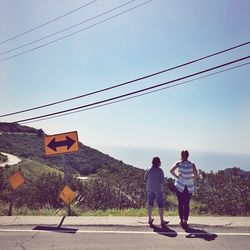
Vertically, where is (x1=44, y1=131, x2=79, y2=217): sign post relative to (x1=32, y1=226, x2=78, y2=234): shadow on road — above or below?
above

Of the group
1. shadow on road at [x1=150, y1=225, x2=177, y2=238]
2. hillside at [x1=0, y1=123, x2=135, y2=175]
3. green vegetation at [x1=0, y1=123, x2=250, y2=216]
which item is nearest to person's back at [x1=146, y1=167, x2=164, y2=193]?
shadow on road at [x1=150, y1=225, x2=177, y2=238]

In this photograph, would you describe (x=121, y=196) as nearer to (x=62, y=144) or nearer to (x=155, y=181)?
(x=62, y=144)

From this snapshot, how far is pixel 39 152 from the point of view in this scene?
185 feet

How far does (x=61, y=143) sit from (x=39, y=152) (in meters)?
46.6

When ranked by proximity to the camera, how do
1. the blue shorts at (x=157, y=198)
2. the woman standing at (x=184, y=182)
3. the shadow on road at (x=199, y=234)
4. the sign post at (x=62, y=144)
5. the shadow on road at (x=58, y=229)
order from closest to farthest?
1. the shadow on road at (x=199, y=234)
2. the shadow on road at (x=58, y=229)
3. the woman standing at (x=184, y=182)
4. the blue shorts at (x=157, y=198)
5. the sign post at (x=62, y=144)

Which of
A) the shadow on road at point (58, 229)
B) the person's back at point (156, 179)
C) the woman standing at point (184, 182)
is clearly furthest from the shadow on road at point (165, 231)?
the shadow on road at point (58, 229)

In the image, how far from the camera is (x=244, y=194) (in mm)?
11969

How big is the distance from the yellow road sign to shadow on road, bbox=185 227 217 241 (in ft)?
14.1

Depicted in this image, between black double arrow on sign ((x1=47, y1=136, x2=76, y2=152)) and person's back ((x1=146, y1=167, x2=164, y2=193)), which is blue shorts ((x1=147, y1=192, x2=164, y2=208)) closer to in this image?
person's back ((x1=146, y1=167, x2=164, y2=193))

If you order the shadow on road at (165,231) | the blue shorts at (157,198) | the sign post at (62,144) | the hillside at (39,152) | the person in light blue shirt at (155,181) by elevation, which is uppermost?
the hillside at (39,152)

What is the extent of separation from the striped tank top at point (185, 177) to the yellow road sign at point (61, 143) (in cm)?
Answer: 345

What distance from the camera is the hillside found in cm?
4808

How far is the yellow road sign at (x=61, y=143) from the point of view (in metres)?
11.2

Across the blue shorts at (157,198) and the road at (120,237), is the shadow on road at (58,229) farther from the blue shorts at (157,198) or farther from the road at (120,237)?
the blue shorts at (157,198)
